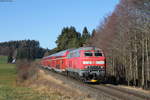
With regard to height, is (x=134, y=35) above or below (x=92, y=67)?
above

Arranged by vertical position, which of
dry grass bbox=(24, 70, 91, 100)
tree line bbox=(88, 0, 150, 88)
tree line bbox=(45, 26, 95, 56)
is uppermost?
tree line bbox=(45, 26, 95, 56)

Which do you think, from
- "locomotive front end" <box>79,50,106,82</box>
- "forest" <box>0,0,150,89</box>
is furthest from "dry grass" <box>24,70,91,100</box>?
"forest" <box>0,0,150,89</box>

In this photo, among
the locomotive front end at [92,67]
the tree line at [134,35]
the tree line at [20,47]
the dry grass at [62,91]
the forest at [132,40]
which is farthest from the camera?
the tree line at [20,47]

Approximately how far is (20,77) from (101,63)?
20793mm

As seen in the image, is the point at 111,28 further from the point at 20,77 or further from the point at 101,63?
the point at 20,77

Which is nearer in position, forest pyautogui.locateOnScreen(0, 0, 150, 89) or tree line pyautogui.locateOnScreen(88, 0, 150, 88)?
tree line pyautogui.locateOnScreen(88, 0, 150, 88)

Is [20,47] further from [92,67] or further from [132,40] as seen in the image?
[92,67]

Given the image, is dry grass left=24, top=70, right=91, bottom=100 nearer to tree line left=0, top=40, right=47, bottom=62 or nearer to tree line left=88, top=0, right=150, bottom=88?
tree line left=88, top=0, right=150, bottom=88

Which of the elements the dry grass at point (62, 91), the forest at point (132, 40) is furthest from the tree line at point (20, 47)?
the dry grass at point (62, 91)

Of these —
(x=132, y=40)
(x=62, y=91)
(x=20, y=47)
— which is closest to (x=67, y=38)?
(x=20, y=47)

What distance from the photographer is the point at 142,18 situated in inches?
923

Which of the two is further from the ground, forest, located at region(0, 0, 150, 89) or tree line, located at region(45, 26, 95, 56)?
tree line, located at region(45, 26, 95, 56)

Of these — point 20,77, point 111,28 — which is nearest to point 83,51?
point 111,28

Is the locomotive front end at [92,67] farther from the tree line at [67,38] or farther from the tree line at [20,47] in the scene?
the tree line at [67,38]
